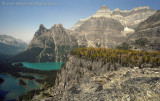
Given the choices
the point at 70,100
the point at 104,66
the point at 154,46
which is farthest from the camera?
the point at 154,46

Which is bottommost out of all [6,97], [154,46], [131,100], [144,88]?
[6,97]

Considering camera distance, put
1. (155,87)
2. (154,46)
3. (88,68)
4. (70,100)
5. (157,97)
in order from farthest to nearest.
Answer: (154,46) < (88,68) < (70,100) < (155,87) < (157,97)

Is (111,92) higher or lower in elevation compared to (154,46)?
lower

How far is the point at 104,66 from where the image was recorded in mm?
88500

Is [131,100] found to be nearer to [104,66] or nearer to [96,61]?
[104,66]

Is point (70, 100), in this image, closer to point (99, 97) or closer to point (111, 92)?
point (99, 97)

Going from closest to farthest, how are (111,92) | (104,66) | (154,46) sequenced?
(111,92) < (104,66) < (154,46)

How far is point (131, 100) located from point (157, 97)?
4675 mm

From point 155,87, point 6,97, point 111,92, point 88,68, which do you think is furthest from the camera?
point 6,97

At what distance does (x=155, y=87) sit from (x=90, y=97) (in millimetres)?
13327

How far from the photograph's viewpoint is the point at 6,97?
120500 millimetres

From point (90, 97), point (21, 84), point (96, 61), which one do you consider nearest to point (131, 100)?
point (90, 97)

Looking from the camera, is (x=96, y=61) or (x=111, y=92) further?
(x=96, y=61)

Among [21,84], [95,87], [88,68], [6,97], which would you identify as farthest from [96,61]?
[21,84]
